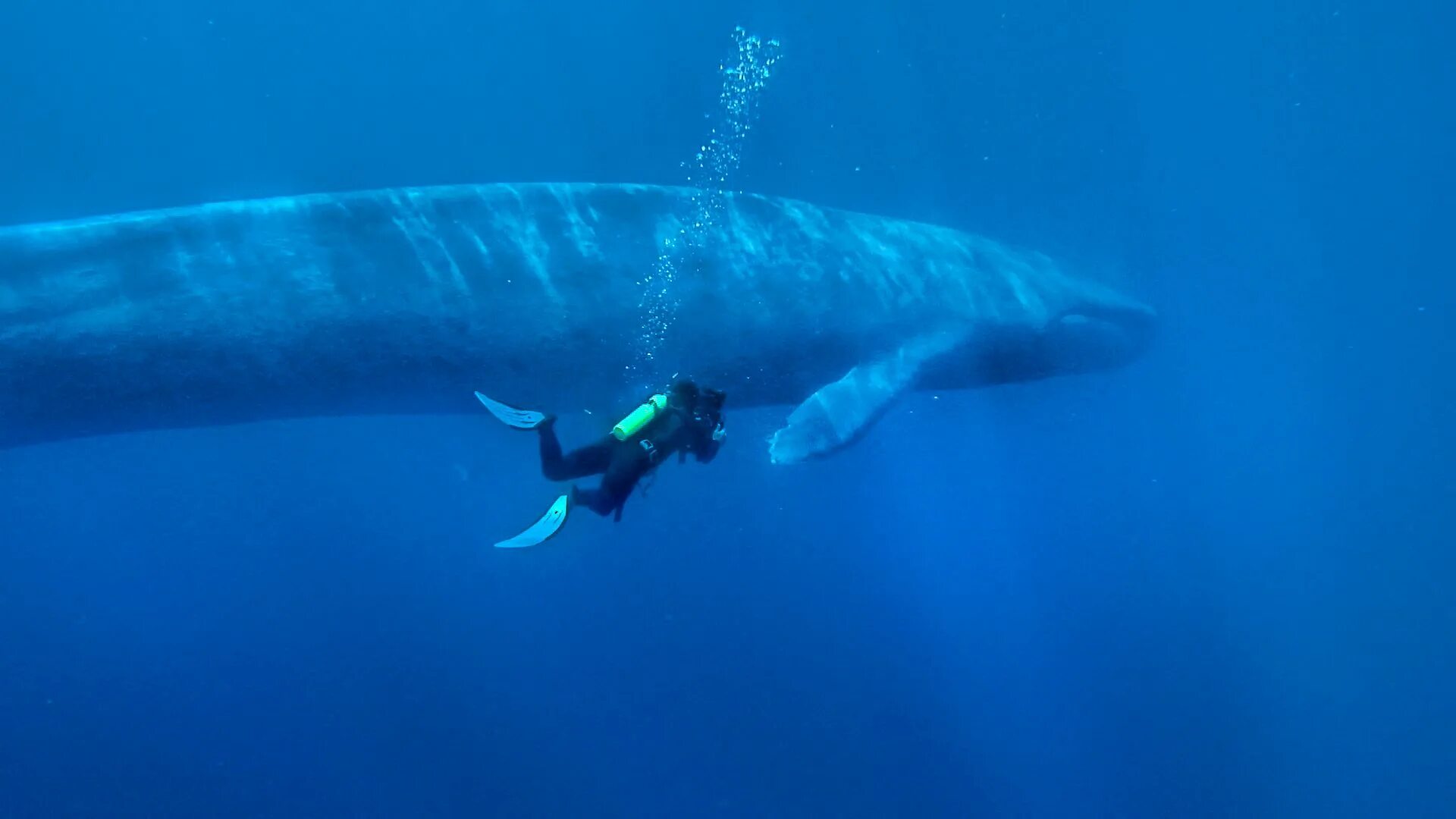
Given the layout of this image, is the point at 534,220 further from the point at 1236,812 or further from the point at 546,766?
the point at 1236,812

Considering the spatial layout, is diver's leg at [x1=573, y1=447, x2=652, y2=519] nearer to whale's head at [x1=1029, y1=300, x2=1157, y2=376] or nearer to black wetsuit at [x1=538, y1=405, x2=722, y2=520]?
black wetsuit at [x1=538, y1=405, x2=722, y2=520]

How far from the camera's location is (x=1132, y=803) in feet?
44.2

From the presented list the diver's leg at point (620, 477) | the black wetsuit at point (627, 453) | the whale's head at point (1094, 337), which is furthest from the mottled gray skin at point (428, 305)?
the diver's leg at point (620, 477)

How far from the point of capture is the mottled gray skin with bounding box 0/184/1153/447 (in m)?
6.58

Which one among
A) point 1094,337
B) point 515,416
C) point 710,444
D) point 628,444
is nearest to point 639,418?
point 628,444

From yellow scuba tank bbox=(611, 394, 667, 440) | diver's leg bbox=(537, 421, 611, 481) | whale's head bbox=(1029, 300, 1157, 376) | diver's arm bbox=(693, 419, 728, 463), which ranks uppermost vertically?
whale's head bbox=(1029, 300, 1157, 376)

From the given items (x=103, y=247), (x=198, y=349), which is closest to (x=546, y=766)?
(x=198, y=349)

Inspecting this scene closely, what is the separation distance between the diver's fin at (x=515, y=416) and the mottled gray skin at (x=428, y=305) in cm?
98

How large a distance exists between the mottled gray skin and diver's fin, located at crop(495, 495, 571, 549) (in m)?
1.49

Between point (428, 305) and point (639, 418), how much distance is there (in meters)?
2.23

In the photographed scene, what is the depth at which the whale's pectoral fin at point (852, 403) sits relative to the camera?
8.37 m

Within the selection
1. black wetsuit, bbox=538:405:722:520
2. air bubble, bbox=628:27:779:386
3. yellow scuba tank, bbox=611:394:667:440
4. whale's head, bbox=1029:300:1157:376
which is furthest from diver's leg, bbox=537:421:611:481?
whale's head, bbox=1029:300:1157:376

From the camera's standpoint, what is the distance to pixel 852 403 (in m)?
8.82

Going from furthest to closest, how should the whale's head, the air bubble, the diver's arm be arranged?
the whale's head
the air bubble
the diver's arm
